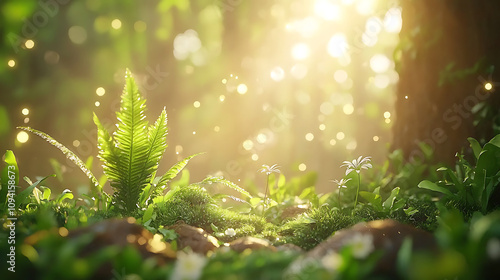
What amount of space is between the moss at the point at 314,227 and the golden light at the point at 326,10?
8.55 metres

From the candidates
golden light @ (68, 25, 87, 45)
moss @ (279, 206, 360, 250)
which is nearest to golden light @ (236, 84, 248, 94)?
golden light @ (68, 25, 87, 45)

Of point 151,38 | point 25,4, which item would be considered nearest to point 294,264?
point 25,4

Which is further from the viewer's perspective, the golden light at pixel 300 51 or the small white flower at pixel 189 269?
the golden light at pixel 300 51

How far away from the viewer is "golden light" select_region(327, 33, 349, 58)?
11.8 m

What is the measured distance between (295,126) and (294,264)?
12.4 m

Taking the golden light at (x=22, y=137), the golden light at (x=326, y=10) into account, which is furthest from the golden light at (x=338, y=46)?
the golden light at (x=22, y=137)

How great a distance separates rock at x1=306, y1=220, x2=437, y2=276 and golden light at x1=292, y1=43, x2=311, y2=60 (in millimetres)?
8276

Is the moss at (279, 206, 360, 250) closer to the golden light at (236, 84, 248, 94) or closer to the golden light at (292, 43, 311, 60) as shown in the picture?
the golden light at (236, 84, 248, 94)

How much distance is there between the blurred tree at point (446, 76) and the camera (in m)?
3.95

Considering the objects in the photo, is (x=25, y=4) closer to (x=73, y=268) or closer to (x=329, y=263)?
(x=73, y=268)

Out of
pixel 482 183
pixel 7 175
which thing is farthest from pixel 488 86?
pixel 7 175

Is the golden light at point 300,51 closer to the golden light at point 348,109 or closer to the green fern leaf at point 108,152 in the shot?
the golden light at point 348,109

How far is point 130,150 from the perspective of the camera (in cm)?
342

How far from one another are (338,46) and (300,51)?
1.80m
